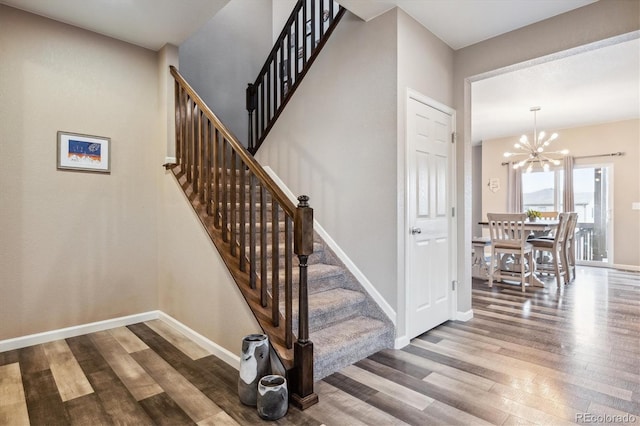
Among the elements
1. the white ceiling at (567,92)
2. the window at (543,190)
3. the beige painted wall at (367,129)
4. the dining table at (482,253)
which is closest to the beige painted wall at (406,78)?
the beige painted wall at (367,129)

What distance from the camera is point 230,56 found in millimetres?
5004

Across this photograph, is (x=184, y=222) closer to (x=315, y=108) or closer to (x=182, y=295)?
(x=182, y=295)

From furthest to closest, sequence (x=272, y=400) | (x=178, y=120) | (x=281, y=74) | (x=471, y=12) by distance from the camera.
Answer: (x=281, y=74)
(x=178, y=120)
(x=471, y=12)
(x=272, y=400)

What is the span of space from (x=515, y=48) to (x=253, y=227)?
2.76 m

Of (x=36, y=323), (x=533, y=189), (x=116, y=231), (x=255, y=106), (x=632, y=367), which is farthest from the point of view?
(x=533, y=189)

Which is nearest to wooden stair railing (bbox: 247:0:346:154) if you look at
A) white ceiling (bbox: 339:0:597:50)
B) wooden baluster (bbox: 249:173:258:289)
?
white ceiling (bbox: 339:0:597:50)

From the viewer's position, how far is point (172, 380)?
221 centimetres

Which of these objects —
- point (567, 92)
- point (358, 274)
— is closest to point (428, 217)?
point (358, 274)

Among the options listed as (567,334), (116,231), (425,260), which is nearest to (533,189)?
(567,334)

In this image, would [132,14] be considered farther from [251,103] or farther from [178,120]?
[251,103]

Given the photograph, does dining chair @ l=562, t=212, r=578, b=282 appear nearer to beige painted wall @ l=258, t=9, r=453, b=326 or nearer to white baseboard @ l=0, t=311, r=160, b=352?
beige painted wall @ l=258, t=9, r=453, b=326

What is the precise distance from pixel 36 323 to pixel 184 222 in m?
1.41

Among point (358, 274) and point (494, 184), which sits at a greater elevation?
point (494, 184)

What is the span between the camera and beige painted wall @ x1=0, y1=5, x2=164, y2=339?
2.78m
